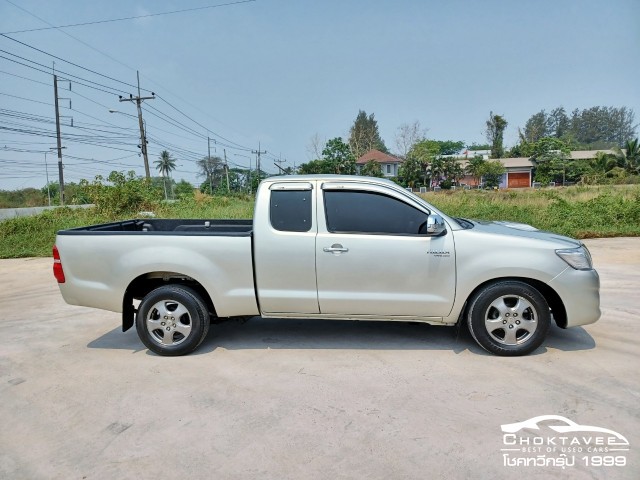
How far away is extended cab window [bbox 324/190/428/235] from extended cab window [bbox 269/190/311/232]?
20 cm

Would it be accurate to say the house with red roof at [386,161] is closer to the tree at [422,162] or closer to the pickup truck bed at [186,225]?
the tree at [422,162]

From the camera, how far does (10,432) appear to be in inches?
125

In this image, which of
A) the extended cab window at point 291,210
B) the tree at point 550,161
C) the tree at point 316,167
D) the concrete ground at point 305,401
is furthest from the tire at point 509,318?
the tree at point 550,161

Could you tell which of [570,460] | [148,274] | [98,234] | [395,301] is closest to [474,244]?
[395,301]

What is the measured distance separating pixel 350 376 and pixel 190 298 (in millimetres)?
1728

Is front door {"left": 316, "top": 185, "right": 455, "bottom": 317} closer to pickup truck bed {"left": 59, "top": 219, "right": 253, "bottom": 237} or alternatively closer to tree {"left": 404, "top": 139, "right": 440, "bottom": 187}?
pickup truck bed {"left": 59, "top": 219, "right": 253, "bottom": 237}

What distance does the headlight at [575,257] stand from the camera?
4.07m

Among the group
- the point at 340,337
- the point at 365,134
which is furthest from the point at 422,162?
the point at 340,337

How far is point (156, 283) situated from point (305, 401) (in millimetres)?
2237

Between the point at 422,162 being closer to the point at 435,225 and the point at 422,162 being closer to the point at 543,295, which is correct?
the point at 543,295

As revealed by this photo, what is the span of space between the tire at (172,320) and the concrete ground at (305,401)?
0.16 metres

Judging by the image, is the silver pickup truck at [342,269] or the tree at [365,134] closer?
the silver pickup truck at [342,269]

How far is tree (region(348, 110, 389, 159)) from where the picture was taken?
81869mm

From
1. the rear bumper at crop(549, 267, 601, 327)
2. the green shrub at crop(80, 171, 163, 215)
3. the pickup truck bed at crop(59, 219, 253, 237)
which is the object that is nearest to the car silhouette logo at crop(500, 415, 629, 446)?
the rear bumper at crop(549, 267, 601, 327)
